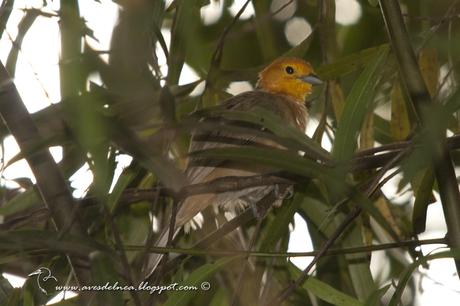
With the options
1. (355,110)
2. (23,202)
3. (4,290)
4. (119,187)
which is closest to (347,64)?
(355,110)

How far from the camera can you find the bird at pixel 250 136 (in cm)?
495

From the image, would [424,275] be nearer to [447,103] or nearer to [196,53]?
[447,103]

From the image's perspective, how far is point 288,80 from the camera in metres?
6.46

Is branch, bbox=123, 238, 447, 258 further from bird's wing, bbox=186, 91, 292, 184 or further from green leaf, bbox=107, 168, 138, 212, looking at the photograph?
bird's wing, bbox=186, 91, 292, 184

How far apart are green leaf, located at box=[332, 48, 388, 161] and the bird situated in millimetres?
675

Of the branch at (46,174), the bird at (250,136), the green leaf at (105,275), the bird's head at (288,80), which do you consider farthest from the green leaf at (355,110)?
the bird's head at (288,80)

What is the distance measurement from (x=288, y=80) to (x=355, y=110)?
9.19 feet

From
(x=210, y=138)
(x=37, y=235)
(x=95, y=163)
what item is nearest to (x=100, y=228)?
(x=210, y=138)

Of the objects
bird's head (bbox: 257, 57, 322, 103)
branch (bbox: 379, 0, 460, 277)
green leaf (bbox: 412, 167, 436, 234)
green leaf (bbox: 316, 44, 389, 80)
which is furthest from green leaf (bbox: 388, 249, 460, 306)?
bird's head (bbox: 257, 57, 322, 103)

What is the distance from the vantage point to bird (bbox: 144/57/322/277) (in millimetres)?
4949

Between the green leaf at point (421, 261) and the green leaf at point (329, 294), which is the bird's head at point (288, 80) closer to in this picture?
the green leaf at point (329, 294)

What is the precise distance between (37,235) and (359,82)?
1.37 m

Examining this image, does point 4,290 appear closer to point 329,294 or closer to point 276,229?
point 276,229

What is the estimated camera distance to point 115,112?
11.3 feet
